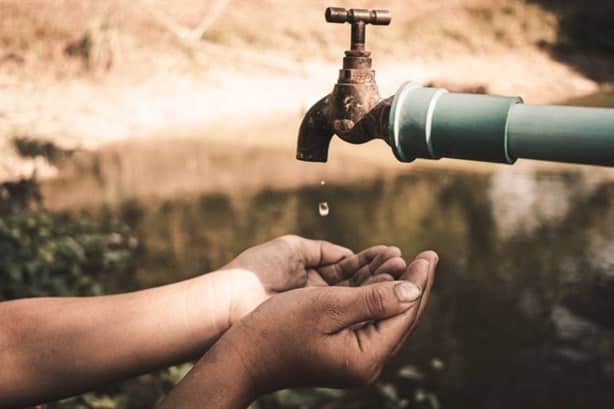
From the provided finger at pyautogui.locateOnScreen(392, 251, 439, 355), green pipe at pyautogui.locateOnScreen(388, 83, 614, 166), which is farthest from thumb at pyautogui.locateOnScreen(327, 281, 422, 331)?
green pipe at pyautogui.locateOnScreen(388, 83, 614, 166)

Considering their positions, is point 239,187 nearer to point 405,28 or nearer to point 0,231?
point 0,231

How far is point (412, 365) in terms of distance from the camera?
285 cm

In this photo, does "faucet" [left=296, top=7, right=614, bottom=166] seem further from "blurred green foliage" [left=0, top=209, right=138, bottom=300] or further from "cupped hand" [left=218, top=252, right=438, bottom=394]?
"blurred green foliage" [left=0, top=209, right=138, bottom=300]

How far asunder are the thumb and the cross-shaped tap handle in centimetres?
44

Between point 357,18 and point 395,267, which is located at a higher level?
point 357,18

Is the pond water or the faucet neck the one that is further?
the pond water

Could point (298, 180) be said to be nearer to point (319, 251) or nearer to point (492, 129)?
point (319, 251)

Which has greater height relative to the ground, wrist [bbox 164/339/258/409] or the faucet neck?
the faucet neck

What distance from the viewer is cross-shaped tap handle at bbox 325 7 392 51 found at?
1319 millimetres

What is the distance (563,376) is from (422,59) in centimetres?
513

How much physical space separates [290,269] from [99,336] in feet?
1.58

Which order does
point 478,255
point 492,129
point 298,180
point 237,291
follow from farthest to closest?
1. point 298,180
2. point 478,255
3. point 237,291
4. point 492,129

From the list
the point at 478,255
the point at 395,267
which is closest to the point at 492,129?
the point at 395,267

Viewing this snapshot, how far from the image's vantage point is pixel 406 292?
1.36 m
